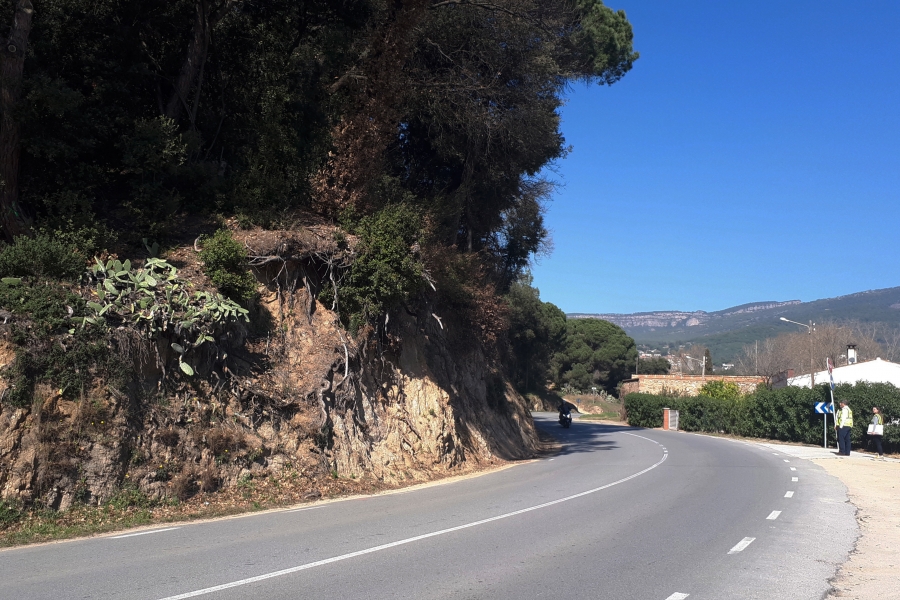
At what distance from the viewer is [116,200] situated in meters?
17.1

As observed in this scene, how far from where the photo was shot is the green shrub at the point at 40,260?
1221cm

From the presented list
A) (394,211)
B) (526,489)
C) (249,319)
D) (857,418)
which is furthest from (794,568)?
(857,418)

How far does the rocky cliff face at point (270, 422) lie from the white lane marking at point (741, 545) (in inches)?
293

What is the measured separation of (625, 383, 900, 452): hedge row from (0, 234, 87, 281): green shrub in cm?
2626

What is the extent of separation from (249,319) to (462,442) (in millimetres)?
7780

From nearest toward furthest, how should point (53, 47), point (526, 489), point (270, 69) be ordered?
point (526, 489) < point (53, 47) < point (270, 69)

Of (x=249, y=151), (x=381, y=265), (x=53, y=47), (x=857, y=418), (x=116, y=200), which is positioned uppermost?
(x=53, y=47)

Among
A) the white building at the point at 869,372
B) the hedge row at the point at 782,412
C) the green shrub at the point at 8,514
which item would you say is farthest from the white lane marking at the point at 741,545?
the white building at the point at 869,372

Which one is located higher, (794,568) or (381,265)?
(381,265)

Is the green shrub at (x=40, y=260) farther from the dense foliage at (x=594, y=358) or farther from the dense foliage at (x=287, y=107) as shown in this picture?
the dense foliage at (x=594, y=358)

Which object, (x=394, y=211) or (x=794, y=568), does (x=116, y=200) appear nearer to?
(x=394, y=211)

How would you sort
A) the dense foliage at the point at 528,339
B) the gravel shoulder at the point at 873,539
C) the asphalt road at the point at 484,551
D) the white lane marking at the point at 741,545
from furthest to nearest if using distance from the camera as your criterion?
the dense foliage at the point at 528,339 < the white lane marking at the point at 741,545 < the gravel shoulder at the point at 873,539 < the asphalt road at the point at 484,551

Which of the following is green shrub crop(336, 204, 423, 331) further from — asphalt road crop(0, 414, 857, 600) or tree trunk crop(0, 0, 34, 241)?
tree trunk crop(0, 0, 34, 241)

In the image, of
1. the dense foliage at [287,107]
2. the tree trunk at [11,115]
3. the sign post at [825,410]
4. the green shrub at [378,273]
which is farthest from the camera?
the sign post at [825,410]
